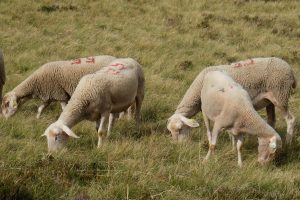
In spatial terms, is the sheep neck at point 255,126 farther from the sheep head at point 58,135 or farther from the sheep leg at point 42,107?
the sheep leg at point 42,107

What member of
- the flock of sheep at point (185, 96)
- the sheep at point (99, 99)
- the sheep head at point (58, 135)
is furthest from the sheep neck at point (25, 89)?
the sheep head at point (58, 135)

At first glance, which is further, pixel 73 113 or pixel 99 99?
pixel 99 99

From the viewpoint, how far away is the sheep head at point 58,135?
236 inches

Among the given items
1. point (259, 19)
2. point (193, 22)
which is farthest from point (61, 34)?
point (259, 19)

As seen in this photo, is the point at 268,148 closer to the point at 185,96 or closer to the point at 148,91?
the point at 185,96

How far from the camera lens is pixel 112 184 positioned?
4.43 meters

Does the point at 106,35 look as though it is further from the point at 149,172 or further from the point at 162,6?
the point at 149,172

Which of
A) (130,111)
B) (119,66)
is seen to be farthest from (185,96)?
(130,111)

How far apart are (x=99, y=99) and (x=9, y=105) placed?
220 centimetres

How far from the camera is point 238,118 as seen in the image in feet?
20.9

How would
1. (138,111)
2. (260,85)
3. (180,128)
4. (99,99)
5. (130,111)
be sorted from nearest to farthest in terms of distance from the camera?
(99,99) → (180,128) → (260,85) → (138,111) → (130,111)

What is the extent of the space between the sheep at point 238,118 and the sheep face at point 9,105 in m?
3.56

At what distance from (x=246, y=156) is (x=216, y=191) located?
2.45 m

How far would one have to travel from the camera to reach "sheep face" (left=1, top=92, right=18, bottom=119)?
8188 millimetres
